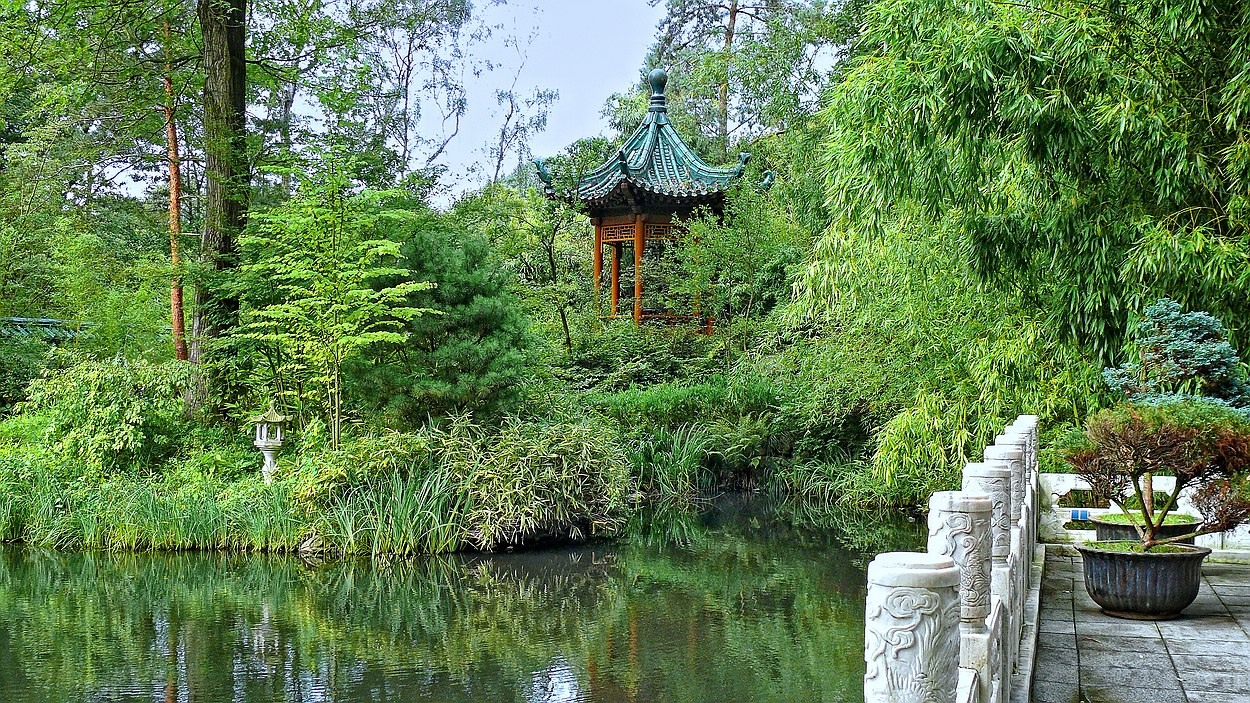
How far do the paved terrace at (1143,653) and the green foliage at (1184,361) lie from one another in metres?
1.18

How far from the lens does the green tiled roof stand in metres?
15.1

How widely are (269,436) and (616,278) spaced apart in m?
7.77

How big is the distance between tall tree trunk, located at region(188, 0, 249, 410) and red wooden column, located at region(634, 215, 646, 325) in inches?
243

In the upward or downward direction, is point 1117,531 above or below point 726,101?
below

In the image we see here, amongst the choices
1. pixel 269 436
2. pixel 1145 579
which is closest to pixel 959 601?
pixel 1145 579

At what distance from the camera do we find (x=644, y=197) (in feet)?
50.1

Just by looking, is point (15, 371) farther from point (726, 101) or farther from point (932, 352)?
point (726, 101)

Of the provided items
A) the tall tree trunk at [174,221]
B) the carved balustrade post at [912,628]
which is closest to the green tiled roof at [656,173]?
the tall tree trunk at [174,221]

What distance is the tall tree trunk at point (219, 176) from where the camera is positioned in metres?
9.84

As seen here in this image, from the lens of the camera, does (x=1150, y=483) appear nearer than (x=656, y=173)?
Yes

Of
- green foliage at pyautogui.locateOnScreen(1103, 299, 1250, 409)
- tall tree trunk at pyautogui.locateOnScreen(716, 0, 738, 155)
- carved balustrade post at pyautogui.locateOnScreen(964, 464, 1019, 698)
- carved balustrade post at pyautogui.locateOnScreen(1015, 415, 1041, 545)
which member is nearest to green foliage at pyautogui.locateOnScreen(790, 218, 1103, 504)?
green foliage at pyautogui.locateOnScreen(1103, 299, 1250, 409)

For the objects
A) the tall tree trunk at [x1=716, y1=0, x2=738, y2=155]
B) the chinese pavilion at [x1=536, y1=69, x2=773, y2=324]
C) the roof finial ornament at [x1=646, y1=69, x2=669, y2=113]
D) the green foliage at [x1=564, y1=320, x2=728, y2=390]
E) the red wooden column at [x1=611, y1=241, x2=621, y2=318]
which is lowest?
the green foliage at [x1=564, y1=320, x2=728, y2=390]

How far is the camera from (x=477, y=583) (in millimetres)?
7523

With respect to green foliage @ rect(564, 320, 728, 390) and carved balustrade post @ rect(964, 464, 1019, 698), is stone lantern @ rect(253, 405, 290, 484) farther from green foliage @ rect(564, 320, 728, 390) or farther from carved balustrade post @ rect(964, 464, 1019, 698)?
carved balustrade post @ rect(964, 464, 1019, 698)
